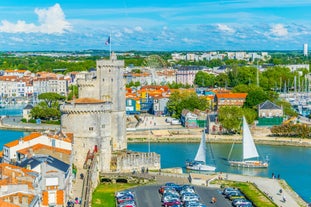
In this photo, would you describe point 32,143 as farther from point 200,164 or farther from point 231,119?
point 231,119

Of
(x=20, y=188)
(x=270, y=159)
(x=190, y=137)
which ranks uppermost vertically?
(x=20, y=188)

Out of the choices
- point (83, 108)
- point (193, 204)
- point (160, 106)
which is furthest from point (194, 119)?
point (193, 204)

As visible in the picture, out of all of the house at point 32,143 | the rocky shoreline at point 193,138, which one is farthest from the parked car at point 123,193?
the rocky shoreline at point 193,138

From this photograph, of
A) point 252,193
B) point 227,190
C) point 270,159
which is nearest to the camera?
point 227,190

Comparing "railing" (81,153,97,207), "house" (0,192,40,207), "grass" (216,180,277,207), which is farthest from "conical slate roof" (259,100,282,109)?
"house" (0,192,40,207)

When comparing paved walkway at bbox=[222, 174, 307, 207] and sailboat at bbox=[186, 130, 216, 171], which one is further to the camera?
sailboat at bbox=[186, 130, 216, 171]

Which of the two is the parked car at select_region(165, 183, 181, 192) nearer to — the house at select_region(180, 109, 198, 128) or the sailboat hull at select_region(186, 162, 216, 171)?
the sailboat hull at select_region(186, 162, 216, 171)

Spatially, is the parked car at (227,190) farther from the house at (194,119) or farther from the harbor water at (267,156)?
the house at (194,119)
